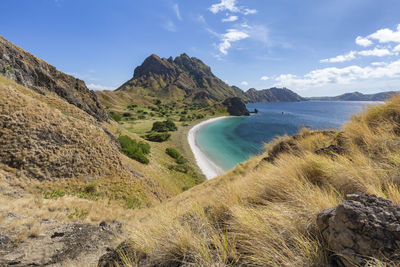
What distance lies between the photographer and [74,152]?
13.0 m

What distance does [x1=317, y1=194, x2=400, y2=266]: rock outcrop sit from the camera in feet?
5.18

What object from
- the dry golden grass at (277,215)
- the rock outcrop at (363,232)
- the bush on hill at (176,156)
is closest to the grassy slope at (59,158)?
the dry golden grass at (277,215)

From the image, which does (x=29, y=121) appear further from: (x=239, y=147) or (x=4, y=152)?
(x=239, y=147)

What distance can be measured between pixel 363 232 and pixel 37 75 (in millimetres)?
32511

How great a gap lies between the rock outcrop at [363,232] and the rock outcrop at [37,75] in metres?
28.4

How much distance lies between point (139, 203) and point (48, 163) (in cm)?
711

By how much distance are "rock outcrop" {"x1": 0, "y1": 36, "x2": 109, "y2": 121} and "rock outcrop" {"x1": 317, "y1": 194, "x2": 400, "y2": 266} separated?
28.4 m

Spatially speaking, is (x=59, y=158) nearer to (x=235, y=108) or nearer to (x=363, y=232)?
(x=363, y=232)

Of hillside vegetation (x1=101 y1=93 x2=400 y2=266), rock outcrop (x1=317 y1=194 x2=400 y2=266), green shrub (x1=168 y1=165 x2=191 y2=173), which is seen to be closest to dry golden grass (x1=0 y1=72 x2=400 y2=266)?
hillside vegetation (x1=101 y1=93 x2=400 y2=266)

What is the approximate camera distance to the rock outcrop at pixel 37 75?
1889 centimetres

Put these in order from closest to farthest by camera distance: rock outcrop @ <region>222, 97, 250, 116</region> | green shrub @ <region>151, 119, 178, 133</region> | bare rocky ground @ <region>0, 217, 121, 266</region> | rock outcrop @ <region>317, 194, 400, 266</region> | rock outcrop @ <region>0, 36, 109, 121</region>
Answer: rock outcrop @ <region>317, 194, 400, 266</region>
bare rocky ground @ <region>0, 217, 121, 266</region>
rock outcrop @ <region>0, 36, 109, 121</region>
green shrub @ <region>151, 119, 178, 133</region>
rock outcrop @ <region>222, 97, 250, 116</region>

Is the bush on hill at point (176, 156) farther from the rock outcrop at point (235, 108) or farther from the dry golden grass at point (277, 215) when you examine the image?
the rock outcrop at point (235, 108)

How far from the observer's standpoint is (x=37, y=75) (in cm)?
2162

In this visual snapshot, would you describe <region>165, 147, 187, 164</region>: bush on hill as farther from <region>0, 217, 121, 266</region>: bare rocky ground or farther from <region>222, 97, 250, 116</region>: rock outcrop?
<region>222, 97, 250, 116</region>: rock outcrop
